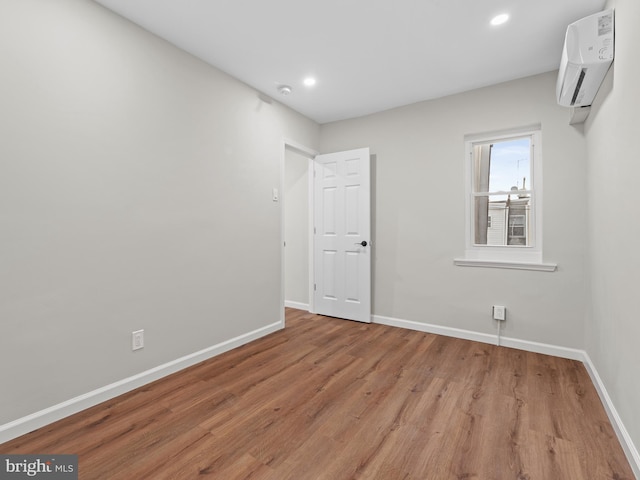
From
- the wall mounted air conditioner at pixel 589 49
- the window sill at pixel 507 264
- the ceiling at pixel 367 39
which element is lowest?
the window sill at pixel 507 264

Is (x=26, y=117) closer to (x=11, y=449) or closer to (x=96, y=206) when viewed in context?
(x=96, y=206)

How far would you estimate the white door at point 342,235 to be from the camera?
386 cm

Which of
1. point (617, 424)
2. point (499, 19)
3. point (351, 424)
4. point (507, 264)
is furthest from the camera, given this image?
point (507, 264)

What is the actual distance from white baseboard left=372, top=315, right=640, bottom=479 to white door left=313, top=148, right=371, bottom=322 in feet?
1.40

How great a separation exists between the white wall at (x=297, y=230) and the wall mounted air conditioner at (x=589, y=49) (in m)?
3.10

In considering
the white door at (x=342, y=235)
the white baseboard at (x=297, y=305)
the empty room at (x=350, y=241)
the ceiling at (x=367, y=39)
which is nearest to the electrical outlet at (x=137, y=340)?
the empty room at (x=350, y=241)

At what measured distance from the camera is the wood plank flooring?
1502 mm

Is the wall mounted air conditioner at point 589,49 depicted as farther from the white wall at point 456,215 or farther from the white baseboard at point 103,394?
the white baseboard at point 103,394

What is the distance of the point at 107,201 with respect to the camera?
6.89 ft

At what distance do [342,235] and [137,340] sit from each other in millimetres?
2520

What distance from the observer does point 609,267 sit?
1949 millimetres

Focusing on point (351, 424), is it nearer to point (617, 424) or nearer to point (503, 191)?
point (617, 424)

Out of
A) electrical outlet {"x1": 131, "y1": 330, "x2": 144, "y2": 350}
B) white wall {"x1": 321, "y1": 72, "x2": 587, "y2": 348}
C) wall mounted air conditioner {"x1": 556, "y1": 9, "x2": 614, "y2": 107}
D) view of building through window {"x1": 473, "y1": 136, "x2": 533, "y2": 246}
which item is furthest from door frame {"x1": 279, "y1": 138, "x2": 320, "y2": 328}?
wall mounted air conditioner {"x1": 556, "y1": 9, "x2": 614, "y2": 107}

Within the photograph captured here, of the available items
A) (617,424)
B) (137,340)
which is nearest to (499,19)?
(617,424)
